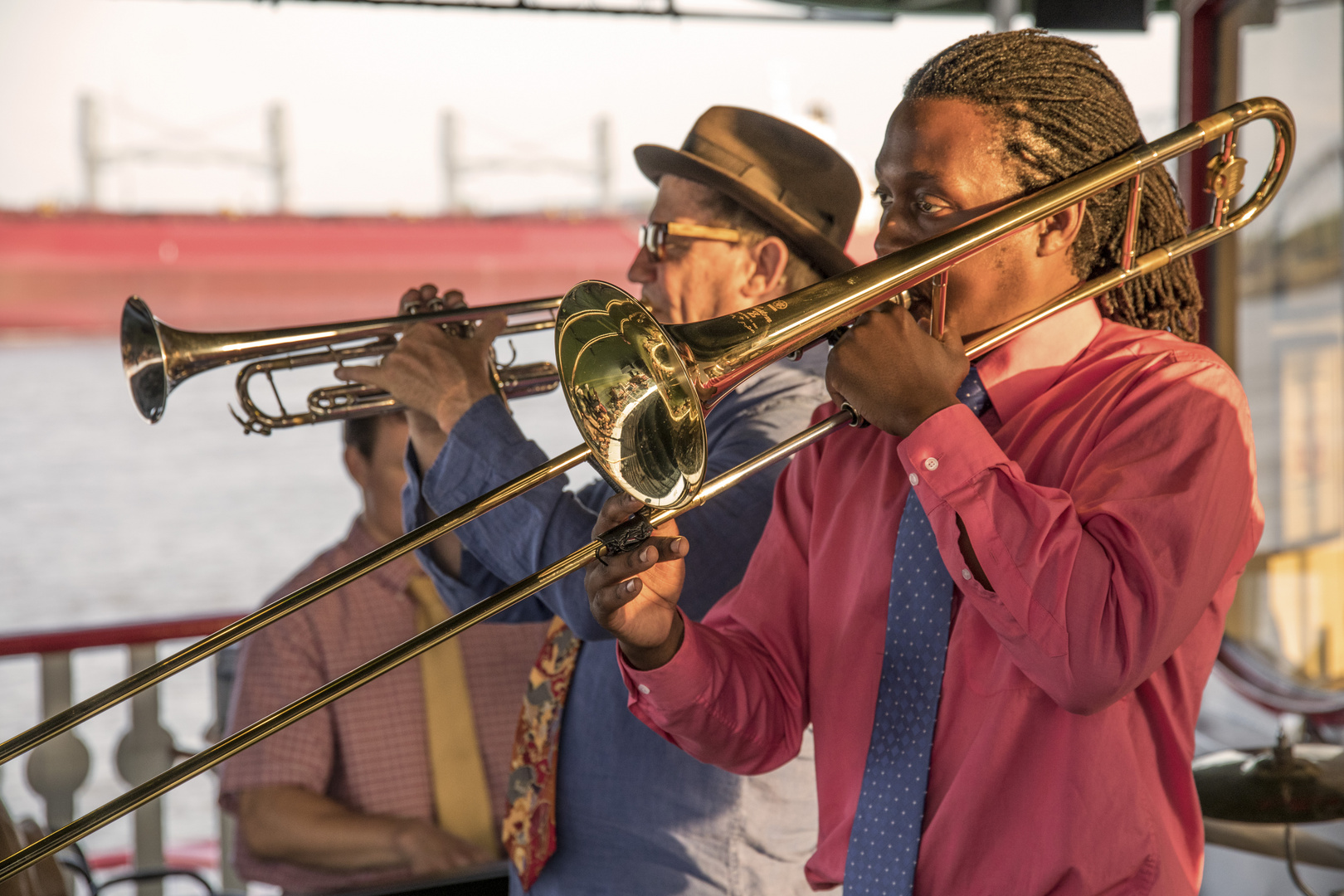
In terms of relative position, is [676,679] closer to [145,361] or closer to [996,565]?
[996,565]

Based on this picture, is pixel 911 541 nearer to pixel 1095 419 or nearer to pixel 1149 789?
pixel 1095 419

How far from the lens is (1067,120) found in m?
1.38

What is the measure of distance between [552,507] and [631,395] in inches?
19.4

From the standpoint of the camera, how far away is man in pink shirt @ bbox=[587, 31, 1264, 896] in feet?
3.79

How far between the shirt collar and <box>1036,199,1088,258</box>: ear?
0.24ft

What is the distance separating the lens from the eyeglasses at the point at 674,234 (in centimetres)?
206

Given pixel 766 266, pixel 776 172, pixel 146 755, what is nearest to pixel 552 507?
pixel 766 266

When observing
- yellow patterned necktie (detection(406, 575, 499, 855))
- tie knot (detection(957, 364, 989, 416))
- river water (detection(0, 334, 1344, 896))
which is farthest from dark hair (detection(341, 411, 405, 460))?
river water (detection(0, 334, 1344, 896))

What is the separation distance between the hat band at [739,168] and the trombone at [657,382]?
0.74 metres

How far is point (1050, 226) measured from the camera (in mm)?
1397

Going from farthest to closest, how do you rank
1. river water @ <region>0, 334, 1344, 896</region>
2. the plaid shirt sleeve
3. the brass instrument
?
river water @ <region>0, 334, 1344, 896</region>
the plaid shirt sleeve
the brass instrument

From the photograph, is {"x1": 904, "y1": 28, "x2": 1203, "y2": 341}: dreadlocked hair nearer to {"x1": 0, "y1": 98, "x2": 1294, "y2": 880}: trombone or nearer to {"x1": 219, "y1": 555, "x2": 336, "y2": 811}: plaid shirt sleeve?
{"x1": 0, "y1": 98, "x2": 1294, "y2": 880}: trombone

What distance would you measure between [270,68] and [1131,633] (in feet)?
110

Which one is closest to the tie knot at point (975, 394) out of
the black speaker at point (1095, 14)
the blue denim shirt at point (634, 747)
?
the blue denim shirt at point (634, 747)
